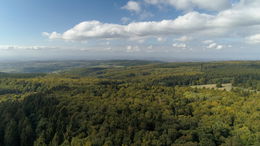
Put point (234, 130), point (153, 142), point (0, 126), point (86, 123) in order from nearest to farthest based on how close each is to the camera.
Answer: point (153, 142), point (234, 130), point (86, 123), point (0, 126)

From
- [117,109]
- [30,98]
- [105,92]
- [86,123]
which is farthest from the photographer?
[105,92]

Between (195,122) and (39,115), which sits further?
(39,115)

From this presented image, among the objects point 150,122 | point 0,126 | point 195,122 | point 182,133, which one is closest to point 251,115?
point 195,122

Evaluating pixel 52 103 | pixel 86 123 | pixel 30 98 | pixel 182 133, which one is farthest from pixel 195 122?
pixel 30 98

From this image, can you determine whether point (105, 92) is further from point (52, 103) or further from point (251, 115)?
point (251, 115)

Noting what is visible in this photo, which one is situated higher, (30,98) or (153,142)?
(30,98)

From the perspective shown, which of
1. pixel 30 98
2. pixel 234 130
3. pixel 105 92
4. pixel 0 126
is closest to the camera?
pixel 234 130

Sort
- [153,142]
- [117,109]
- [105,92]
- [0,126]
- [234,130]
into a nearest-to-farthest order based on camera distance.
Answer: [153,142], [234,130], [0,126], [117,109], [105,92]

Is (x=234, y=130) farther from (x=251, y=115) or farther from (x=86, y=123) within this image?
(x=86, y=123)

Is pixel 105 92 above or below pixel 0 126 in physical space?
above
